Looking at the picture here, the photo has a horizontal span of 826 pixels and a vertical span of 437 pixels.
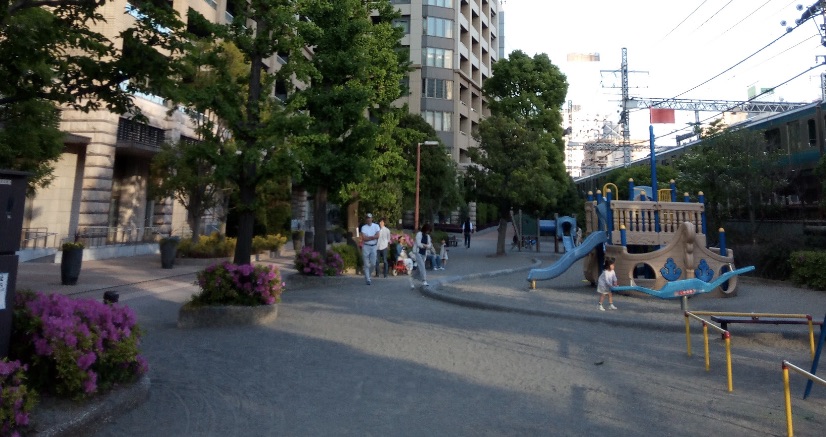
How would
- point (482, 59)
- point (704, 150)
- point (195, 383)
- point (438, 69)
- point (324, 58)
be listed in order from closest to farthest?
point (195, 383)
point (324, 58)
point (704, 150)
point (438, 69)
point (482, 59)

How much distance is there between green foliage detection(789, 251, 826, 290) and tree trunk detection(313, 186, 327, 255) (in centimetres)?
1290

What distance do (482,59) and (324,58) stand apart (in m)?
54.5

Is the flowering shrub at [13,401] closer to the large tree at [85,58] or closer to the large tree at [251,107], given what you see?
the large tree at [85,58]

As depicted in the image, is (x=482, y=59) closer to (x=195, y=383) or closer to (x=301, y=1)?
(x=301, y=1)

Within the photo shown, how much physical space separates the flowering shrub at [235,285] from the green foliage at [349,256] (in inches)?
297

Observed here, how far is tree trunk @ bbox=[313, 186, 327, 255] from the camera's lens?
1452 centimetres

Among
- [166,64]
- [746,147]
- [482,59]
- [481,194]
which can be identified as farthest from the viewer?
[482,59]

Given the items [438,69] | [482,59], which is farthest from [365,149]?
[482,59]

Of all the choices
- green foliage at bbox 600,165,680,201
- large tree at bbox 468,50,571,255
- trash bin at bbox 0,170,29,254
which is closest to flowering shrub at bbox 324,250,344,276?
trash bin at bbox 0,170,29,254

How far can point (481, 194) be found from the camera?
88.6 feet

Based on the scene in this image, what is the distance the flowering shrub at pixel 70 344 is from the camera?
3.65m

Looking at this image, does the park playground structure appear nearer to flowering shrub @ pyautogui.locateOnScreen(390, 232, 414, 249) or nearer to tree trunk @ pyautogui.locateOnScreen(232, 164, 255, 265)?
flowering shrub @ pyautogui.locateOnScreen(390, 232, 414, 249)

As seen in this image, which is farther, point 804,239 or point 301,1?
point 804,239

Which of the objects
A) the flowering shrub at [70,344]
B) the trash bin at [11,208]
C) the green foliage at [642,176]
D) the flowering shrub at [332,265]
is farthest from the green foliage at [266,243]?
the green foliage at [642,176]
